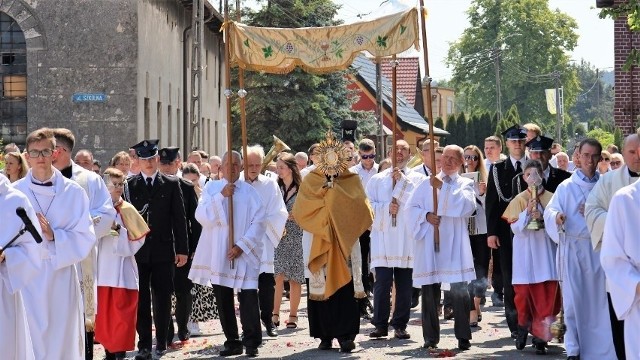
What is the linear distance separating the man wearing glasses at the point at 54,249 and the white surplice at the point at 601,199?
396 cm

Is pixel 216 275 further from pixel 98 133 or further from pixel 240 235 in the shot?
pixel 98 133

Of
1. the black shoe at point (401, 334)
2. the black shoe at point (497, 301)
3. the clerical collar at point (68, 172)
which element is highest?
the clerical collar at point (68, 172)

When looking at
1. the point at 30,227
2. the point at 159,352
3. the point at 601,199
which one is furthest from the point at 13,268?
the point at 159,352

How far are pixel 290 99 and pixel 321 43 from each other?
31221 millimetres

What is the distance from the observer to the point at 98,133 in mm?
31531

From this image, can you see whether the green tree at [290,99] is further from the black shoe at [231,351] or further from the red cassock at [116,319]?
the red cassock at [116,319]

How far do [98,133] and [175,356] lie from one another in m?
17.8

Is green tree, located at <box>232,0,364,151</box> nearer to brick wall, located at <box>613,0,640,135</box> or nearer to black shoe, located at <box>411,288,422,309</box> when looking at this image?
brick wall, located at <box>613,0,640,135</box>

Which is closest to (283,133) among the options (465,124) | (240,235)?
(240,235)

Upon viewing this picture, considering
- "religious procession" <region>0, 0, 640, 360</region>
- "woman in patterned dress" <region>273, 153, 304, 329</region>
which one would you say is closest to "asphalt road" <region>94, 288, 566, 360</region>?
"religious procession" <region>0, 0, 640, 360</region>

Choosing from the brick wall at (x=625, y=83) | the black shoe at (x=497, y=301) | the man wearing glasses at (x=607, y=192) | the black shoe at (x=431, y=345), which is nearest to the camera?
the man wearing glasses at (x=607, y=192)

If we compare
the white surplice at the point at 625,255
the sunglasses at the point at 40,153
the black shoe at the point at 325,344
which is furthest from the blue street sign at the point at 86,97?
the white surplice at the point at 625,255

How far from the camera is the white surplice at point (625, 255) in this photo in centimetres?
940

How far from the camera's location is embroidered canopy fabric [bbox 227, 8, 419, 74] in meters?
15.2
